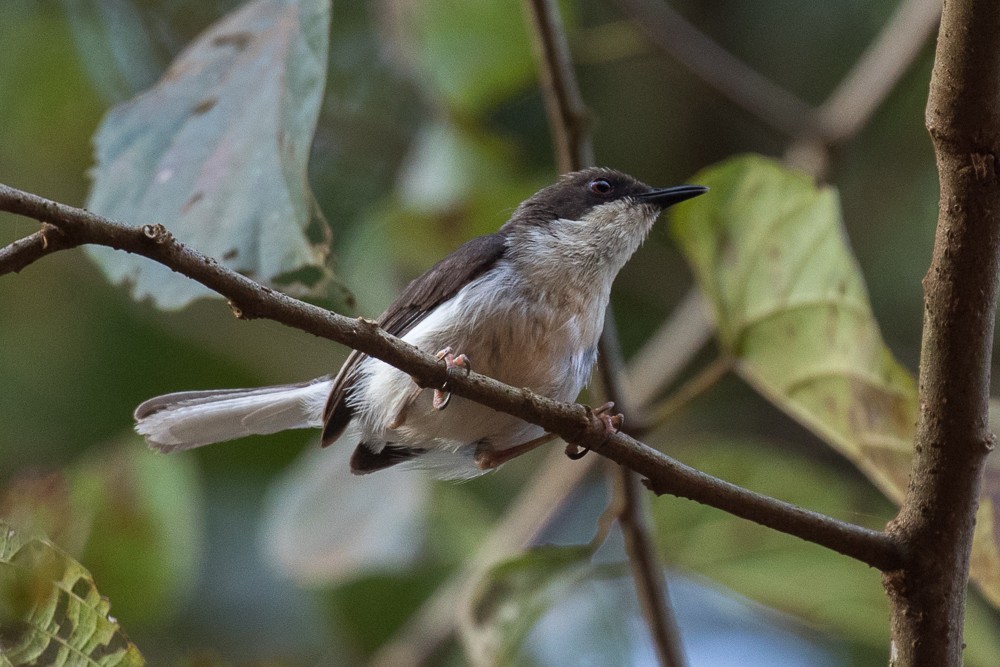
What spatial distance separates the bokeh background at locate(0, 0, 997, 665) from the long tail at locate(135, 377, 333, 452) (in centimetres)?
115

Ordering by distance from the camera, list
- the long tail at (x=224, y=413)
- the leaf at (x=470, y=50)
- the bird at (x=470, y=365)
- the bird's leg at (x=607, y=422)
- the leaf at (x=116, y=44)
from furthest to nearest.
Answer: the leaf at (x=116, y=44) → the leaf at (x=470, y=50) → the bird at (x=470, y=365) → the long tail at (x=224, y=413) → the bird's leg at (x=607, y=422)

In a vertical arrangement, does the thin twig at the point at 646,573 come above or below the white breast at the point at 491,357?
below

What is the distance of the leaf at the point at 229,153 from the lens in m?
2.51

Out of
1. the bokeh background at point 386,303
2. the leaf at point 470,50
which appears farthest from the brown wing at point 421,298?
the leaf at point 470,50

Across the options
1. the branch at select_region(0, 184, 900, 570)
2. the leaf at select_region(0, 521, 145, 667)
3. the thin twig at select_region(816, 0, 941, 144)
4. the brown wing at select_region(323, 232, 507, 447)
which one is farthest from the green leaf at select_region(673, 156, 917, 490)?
the leaf at select_region(0, 521, 145, 667)

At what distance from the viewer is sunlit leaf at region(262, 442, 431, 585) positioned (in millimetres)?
4281

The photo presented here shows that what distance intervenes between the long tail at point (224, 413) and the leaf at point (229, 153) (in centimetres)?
36

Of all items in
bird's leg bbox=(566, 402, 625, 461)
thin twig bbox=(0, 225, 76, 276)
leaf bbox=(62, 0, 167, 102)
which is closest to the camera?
thin twig bbox=(0, 225, 76, 276)

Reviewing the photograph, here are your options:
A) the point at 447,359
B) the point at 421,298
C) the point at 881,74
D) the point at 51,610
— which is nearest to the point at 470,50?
the point at 881,74

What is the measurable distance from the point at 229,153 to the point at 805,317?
162cm

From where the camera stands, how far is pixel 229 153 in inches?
106

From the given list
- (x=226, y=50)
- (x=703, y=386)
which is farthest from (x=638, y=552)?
(x=226, y=50)

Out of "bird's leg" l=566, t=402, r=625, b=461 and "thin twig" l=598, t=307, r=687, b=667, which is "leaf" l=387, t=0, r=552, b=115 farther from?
"bird's leg" l=566, t=402, r=625, b=461

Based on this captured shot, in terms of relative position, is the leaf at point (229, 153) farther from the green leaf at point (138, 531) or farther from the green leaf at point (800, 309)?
the green leaf at point (138, 531)
